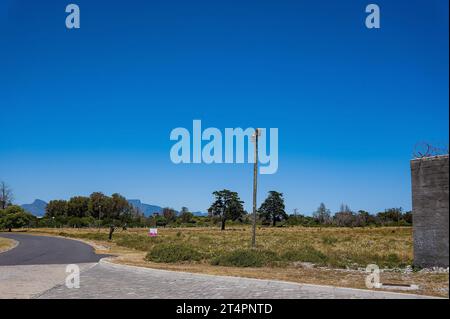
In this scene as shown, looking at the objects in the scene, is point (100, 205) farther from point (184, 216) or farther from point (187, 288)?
point (187, 288)

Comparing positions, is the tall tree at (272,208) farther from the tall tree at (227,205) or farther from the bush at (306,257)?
the bush at (306,257)

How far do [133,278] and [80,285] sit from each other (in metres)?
1.94

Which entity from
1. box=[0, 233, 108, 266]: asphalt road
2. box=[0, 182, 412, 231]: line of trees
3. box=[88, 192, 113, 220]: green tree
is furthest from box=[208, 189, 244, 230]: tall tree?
box=[0, 233, 108, 266]: asphalt road

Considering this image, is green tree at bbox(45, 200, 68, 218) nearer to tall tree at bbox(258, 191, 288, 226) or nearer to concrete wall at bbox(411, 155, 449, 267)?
tall tree at bbox(258, 191, 288, 226)

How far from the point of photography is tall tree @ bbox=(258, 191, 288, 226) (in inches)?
4451

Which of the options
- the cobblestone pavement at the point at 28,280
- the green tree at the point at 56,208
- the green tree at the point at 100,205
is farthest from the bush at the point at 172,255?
the green tree at the point at 56,208

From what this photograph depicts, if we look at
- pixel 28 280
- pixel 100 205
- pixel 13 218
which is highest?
pixel 100 205

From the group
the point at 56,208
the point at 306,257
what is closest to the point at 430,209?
the point at 306,257

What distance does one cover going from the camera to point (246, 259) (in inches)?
706

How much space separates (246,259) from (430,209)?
22.8 ft

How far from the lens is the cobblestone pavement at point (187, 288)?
1082 centimetres

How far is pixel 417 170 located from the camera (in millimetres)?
16031

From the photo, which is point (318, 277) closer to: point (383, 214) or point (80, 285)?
point (80, 285)
